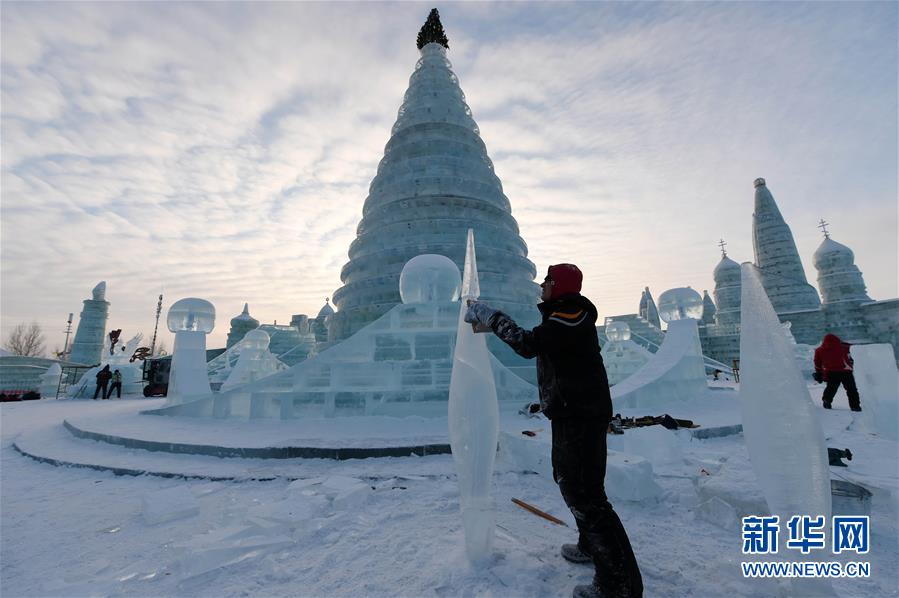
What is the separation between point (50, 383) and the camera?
1941 centimetres

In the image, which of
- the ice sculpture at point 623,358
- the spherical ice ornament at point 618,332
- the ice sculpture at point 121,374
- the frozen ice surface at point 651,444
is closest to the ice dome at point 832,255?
the spherical ice ornament at point 618,332

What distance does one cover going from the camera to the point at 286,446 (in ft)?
15.5

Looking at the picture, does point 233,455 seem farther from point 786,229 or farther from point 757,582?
point 786,229

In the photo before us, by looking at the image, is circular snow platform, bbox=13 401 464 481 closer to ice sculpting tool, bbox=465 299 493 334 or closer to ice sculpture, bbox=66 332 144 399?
ice sculpting tool, bbox=465 299 493 334

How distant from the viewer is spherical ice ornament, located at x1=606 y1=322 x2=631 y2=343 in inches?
522

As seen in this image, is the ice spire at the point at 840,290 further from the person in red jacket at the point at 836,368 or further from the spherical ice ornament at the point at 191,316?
the spherical ice ornament at the point at 191,316

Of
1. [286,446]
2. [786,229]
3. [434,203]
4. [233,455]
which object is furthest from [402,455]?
[786,229]

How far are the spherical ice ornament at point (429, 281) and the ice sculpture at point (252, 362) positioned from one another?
7.61 metres

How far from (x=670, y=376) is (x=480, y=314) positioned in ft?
24.5

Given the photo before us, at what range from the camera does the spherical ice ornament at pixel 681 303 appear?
28.6 ft

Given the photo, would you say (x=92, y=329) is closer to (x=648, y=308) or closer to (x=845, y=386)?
(x=845, y=386)

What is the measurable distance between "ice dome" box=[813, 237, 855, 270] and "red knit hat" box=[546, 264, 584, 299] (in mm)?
36200

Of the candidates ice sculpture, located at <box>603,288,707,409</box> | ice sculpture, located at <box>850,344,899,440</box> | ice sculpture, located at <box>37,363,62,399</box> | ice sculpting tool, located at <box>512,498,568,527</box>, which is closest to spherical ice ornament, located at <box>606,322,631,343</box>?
ice sculpture, located at <box>603,288,707,409</box>

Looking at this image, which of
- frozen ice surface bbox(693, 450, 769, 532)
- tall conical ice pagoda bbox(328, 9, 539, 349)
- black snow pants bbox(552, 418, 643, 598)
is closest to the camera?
black snow pants bbox(552, 418, 643, 598)
